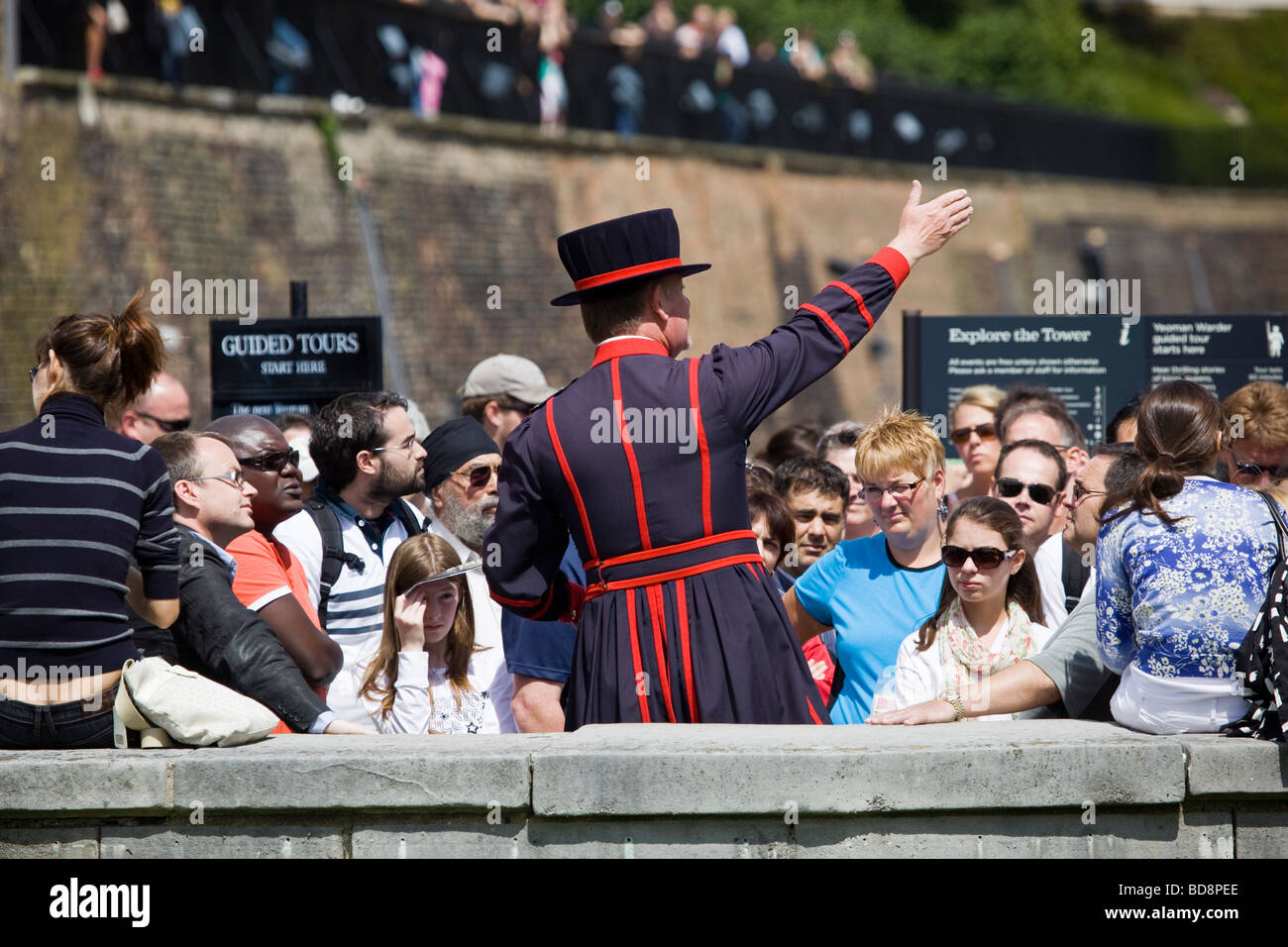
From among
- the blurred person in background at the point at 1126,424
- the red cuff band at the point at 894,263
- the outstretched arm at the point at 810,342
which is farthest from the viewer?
the blurred person in background at the point at 1126,424

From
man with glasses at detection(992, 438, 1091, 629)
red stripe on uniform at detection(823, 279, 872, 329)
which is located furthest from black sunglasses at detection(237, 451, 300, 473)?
red stripe on uniform at detection(823, 279, 872, 329)

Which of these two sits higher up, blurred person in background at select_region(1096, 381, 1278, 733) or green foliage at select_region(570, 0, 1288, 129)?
green foliage at select_region(570, 0, 1288, 129)

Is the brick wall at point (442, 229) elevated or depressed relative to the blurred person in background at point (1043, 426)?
elevated

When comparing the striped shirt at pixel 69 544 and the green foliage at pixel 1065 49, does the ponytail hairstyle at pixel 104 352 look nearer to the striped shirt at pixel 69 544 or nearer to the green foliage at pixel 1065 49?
the striped shirt at pixel 69 544

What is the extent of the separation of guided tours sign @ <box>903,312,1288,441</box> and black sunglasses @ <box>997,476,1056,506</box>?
275 cm

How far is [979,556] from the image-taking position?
542 cm

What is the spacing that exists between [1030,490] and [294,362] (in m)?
4.19

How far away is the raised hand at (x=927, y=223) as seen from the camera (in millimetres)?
4348

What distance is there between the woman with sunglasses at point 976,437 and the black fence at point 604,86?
630 inches

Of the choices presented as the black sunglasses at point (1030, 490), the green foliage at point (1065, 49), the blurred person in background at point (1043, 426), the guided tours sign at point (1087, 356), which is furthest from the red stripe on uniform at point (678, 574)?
the green foliage at point (1065, 49)

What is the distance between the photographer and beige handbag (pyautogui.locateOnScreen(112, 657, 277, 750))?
13.9 ft

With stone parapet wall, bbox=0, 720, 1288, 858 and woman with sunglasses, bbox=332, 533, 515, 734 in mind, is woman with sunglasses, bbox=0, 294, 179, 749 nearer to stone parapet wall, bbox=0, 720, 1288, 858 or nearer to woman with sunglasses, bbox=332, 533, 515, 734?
stone parapet wall, bbox=0, 720, 1288, 858

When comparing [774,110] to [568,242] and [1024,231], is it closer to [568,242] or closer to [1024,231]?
[1024,231]
